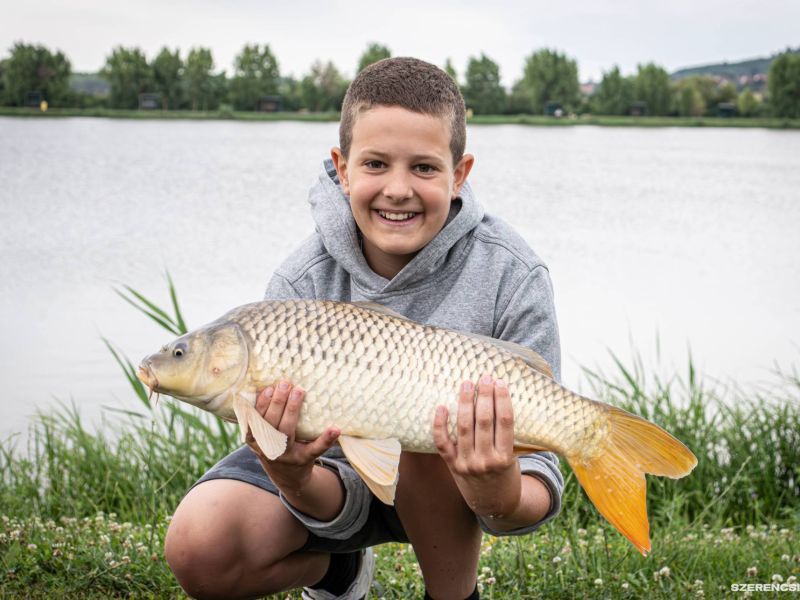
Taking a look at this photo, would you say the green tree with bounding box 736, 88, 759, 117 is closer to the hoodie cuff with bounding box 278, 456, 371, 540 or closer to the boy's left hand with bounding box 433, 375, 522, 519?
the hoodie cuff with bounding box 278, 456, 371, 540

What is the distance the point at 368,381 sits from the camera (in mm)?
1359

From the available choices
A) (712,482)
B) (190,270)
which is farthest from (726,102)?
(712,482)

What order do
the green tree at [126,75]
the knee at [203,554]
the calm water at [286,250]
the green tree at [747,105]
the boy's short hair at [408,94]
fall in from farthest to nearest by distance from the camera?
the green tree at [747,105], the green tree at [126,75], the calm water at [286,250], the boy's short hair at [408,94], the knee at [203,554]

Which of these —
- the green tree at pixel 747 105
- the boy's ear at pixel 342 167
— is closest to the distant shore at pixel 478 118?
the green tree at pixel 747 105

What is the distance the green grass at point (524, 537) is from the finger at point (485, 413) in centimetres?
55

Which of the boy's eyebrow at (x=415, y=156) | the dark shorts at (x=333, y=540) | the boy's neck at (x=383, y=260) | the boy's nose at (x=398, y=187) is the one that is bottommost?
the dark shorts at (x=333, y=540)

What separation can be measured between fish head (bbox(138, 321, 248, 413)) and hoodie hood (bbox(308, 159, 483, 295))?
0.46 meters

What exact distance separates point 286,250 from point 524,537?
531 cm

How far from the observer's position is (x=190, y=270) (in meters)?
6.70

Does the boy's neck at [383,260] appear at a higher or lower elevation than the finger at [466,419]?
higher

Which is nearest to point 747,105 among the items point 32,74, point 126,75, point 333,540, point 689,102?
point 689,102

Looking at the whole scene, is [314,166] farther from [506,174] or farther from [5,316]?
[5,316]

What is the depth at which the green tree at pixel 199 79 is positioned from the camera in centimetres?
3941

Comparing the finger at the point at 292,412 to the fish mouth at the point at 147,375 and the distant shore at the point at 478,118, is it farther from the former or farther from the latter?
the distant shore at the point at 478,118
